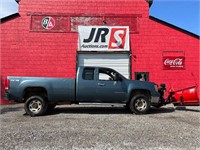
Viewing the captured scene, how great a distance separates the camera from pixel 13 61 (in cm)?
1656

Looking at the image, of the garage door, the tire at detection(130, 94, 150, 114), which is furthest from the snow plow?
the garage door

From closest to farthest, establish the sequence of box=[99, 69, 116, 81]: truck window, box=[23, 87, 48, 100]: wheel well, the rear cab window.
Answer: box=[23, 87, 48, 100]: wheel well < the rear cab window < box=[99, 69, 116, 81]: truck window

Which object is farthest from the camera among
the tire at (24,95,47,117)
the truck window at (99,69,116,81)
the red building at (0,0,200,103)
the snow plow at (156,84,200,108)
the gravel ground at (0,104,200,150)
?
the red building at (0,0,200,103)

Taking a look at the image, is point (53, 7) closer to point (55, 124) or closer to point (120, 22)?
point (120, 22)

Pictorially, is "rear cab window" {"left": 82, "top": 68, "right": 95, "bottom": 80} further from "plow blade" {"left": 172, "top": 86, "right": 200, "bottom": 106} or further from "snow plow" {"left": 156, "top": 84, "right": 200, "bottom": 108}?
"plow blade" {"left": 172, "top": 86, "right": 200, "bottom": 106}

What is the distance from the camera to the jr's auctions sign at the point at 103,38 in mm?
16812

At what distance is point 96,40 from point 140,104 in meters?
7.17

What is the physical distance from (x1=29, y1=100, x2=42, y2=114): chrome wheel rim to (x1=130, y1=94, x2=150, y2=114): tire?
3646 millimetres

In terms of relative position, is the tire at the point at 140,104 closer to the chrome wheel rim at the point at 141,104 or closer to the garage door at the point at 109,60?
the chrome wheel rim at the point at 141,104

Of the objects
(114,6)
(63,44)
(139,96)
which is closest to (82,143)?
(139,96)

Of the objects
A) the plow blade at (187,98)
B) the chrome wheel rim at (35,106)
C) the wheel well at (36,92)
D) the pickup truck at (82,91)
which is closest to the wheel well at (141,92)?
the pickup truck at (82,91)

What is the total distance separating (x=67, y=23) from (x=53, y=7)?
1381mm

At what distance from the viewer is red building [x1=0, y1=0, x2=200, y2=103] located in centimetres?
1669

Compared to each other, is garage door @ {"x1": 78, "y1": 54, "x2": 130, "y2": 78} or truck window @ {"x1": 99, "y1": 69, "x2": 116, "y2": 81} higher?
garage door @ {"x1": 78, "y1": 54, "x2": 130, "y2": 78}
